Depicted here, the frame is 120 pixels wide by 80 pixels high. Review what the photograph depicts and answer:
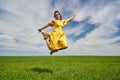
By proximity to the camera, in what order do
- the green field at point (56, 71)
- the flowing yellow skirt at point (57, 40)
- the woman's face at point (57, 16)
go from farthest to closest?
the woman's face at point (57, 16)
the flowing yellow skirt at point (57, 40)
the green field at point (56, 71)

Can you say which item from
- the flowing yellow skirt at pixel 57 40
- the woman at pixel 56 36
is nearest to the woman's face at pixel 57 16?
the woman at pixel 56 36

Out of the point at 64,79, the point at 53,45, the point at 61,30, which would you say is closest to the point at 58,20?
the point at 61,30

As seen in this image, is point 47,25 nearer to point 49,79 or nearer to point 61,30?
point 61,30

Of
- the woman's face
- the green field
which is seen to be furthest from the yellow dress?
the green field

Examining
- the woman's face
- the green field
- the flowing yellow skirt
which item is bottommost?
the green field

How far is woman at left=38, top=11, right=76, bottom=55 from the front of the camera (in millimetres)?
13094

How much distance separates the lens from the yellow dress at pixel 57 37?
13.1 meters

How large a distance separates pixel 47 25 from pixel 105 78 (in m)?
4.58

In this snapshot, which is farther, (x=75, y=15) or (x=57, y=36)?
(x=75, y=15)

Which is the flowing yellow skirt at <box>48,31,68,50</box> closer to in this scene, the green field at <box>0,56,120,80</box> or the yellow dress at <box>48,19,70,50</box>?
the yellow dress at <box>48,19,70,50</box>

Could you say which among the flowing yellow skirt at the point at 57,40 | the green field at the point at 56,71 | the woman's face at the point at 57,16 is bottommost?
the green field at the point at 56,71

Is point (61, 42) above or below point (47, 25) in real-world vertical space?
below

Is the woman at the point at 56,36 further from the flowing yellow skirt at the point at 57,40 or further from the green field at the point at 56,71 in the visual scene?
the green field at the point at 56,71

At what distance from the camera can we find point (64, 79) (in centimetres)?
1121
